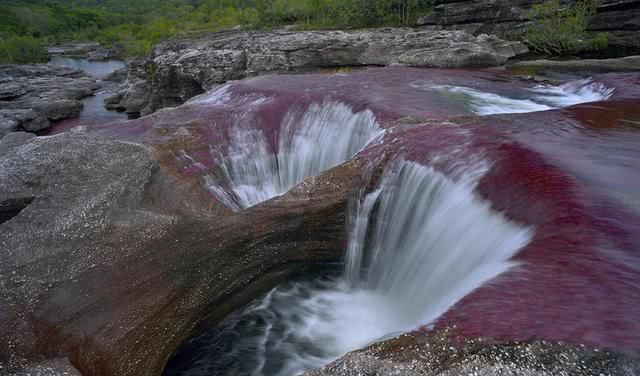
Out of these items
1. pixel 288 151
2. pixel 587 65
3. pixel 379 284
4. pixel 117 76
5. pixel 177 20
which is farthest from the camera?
pixel 177 20

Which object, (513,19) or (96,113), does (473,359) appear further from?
(513,19)

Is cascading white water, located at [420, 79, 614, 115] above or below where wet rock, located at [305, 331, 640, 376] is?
above

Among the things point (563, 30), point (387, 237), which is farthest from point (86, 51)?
point (387, 237)

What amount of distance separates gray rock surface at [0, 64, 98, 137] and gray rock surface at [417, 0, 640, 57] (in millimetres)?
31300

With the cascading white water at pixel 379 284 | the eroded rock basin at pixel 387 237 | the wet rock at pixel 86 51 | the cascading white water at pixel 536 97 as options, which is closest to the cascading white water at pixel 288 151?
the eroded rock basin at pixel 387 237

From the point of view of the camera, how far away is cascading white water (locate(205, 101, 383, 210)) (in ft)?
35.8

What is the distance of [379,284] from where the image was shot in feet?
26.5

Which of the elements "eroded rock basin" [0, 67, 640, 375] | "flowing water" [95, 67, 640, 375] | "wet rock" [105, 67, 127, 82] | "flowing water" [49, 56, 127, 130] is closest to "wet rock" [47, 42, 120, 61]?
"wet rock" [105, 67, 127, 82]

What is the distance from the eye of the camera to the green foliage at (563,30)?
27.4m

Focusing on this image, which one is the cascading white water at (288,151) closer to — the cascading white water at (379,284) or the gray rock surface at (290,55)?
the cascading white water at (379,284)

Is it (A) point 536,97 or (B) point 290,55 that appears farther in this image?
(B) point 290,55

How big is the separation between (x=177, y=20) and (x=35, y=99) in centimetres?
5421

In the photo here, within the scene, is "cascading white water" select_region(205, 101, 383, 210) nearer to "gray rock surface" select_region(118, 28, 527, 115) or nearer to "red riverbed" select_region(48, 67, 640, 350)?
"red riverbed" select_region(48, 67, 640, 350)

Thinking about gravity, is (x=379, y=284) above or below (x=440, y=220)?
below
